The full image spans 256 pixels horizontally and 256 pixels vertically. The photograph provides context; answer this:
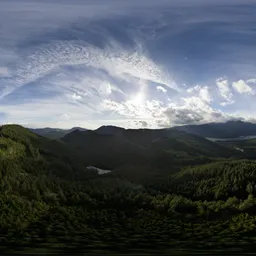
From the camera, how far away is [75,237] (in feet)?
623

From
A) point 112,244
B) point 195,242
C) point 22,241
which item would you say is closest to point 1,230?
point 22,241

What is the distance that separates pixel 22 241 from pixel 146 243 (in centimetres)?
5858

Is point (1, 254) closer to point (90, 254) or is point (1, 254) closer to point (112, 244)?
point (90, 254)

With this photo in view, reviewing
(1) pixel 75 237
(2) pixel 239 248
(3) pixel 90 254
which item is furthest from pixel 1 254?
(2) pixel 239 248

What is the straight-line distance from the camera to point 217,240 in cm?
19288

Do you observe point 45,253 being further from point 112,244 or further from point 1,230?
point 1,230

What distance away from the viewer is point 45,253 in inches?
5113

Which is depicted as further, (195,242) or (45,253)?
(195,242)

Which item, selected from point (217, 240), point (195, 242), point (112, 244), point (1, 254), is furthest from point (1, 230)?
point (217, 240)

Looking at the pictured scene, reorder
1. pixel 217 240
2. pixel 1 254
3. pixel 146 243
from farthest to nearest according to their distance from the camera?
pixel 217 240 → pixel 146 243 → pixel 1 254

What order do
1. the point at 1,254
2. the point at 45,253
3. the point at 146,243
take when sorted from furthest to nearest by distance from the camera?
the point at 146,243 < the point at 45,253 < the point at 1,254

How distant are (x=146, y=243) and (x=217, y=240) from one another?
40524mm

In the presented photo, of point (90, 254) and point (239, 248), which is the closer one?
point (90, 254)

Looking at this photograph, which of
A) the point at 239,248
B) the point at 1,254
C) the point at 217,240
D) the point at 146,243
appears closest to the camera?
the point at 1,254
